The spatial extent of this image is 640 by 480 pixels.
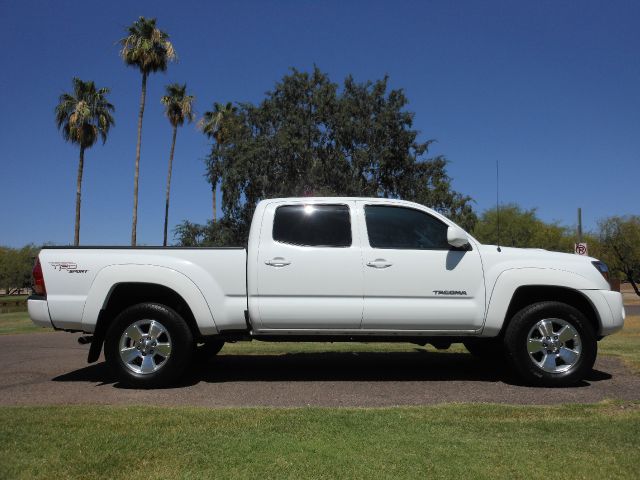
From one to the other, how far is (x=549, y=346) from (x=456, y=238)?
1.47 m

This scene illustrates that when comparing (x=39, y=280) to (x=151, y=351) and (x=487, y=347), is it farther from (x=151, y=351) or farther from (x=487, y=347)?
(x=487, y=347)

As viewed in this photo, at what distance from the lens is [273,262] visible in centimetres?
585

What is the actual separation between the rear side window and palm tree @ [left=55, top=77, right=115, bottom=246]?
93.6 ft

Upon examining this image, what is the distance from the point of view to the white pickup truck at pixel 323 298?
19.0 ft

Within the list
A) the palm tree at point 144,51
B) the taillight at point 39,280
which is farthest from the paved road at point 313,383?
the palm tree at point 144,51

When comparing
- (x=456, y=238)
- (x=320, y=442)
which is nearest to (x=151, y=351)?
(x=320, y=442)

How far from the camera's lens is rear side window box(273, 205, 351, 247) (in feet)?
19.7

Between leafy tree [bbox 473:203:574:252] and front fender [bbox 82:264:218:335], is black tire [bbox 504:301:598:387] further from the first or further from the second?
leafy tree [bbox 473:203:574:252]

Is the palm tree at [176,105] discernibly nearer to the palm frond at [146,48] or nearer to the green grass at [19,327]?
the palm frond at [146,48]

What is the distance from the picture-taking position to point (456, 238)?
578 centimetres

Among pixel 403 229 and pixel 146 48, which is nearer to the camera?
pixel 403 229

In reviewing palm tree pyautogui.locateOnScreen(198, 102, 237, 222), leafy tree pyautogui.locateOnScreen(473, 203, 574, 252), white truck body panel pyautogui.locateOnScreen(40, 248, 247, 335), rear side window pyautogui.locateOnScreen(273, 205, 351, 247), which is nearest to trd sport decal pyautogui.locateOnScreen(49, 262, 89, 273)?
white truck body panel pyautogui.locateOnScreen(40, 248, 247, 335)

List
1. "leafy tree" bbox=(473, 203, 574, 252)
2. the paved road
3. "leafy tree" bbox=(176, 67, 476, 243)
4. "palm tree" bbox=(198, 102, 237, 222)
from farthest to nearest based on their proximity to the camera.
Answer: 1. "leafy tree" bbox=(473, 203, 574, 252)
2. "palm tree" bbox=(198, 102, 237, 222)
3. "leafy tree" bbox=(176, 67, 476, 243)
4. the paved road

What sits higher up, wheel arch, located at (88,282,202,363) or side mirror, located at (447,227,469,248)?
side mirror, located at (447,227,469,248)
